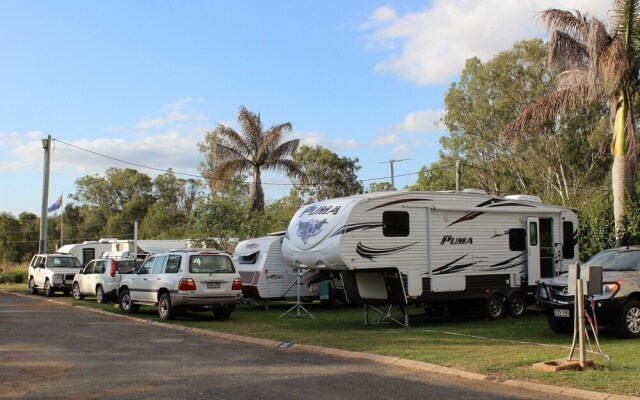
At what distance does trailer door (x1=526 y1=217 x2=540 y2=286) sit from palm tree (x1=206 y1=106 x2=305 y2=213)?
19.5 m

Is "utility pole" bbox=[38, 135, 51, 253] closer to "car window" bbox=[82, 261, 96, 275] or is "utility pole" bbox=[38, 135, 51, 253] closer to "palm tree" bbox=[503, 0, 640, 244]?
"car window" bbox=[82, 261, 96, 275]

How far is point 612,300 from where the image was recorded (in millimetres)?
12477

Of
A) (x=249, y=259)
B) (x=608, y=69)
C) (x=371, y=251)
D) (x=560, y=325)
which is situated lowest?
(x=560, y=325)

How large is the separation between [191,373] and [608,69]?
46.7ft

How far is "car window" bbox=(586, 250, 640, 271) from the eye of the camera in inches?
530

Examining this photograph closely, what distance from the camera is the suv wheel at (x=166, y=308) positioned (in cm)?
1742

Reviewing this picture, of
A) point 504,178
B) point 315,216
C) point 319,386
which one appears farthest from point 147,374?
point 504,178

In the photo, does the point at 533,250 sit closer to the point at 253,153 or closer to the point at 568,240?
the point at 568,240

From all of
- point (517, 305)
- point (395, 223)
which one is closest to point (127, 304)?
point (395, 223)

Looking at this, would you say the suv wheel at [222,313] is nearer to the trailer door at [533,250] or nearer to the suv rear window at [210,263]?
the suv rear window at [210,263]

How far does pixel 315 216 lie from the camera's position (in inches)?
626

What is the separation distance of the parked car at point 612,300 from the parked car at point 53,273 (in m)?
20.9

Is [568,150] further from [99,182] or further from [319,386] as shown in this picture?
[99,182]

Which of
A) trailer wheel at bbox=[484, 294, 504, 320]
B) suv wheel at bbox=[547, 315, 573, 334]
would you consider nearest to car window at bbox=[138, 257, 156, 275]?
trailer wheel at bbox=[484, 294, 504, 320]
